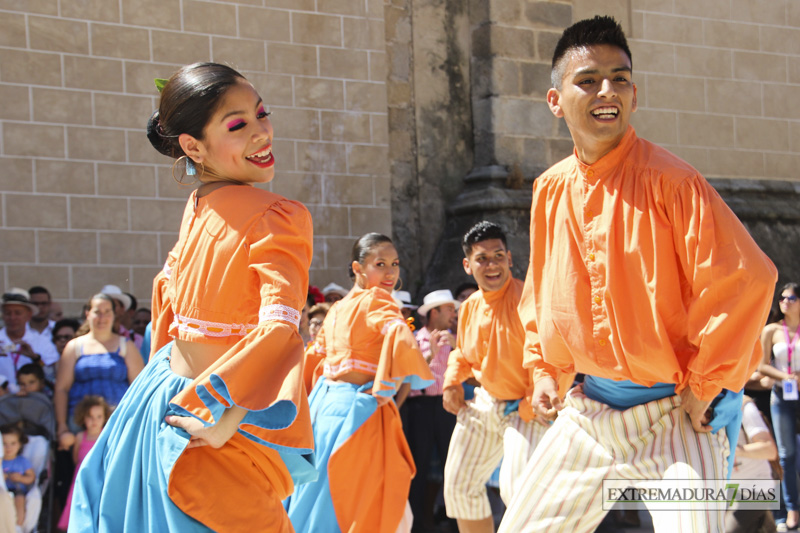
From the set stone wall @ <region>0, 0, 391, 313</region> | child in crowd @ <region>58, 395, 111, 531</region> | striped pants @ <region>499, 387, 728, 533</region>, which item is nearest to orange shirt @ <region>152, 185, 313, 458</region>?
striped pants @ <region>499, 387, 728, 533</region>

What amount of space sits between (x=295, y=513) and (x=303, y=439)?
9.08ft

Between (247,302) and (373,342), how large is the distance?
116 inches

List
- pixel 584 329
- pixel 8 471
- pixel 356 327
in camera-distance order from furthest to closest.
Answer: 1. pixel 8 471
2. pixel 356 327
3. pixel 584 329

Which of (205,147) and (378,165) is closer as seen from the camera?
(205,147)

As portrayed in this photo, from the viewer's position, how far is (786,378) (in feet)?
22.7

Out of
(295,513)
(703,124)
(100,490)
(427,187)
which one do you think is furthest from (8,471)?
(703,124)

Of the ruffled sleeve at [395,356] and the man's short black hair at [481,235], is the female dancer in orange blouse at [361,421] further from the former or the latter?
the man's short black hair at [481,235]

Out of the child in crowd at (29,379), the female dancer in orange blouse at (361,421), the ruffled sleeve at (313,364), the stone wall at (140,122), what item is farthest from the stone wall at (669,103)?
the child in crowd at (29,379)

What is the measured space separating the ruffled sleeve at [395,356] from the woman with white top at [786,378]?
3.10 m

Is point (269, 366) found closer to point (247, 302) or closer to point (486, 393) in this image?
point (247, 302)

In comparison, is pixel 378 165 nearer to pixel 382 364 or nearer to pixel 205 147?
pixel 382 364

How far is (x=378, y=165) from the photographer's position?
9.09m

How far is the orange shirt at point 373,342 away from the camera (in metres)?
5.20

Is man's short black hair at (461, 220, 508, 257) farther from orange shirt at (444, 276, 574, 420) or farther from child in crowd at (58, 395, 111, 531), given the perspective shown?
child in crowd at (58, 395, 111, 531)
